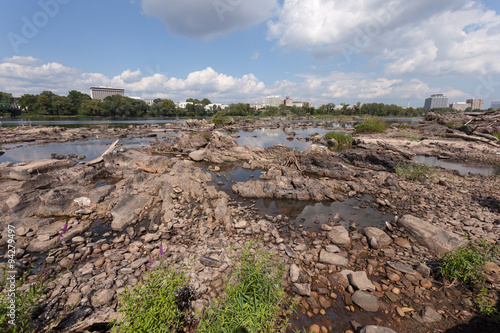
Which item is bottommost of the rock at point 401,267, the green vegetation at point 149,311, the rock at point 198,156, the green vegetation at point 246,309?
the rock at point 401,267

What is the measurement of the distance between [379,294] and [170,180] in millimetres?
9245

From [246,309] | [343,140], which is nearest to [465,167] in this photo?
[343,140]

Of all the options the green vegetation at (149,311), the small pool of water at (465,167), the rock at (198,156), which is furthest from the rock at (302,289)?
the small pool of water at (465,167)

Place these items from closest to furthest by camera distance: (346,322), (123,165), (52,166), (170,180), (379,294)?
1. (346,322)
2. (379,294)
3. (170,180)
4. (52,166)
5. (123,165)

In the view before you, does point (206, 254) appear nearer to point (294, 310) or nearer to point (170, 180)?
point (294, 310)

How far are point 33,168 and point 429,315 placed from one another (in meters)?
19.4

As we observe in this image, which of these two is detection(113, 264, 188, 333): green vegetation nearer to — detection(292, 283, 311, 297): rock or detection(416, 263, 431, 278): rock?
detection(292, 283, 311, 297): rock

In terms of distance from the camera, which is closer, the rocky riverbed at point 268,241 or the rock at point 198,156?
the rocky riverbed at point 268,241

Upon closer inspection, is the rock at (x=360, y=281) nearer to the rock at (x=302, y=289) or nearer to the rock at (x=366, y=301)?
the rock at (x=366, y=301)

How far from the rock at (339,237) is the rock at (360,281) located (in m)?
1.43

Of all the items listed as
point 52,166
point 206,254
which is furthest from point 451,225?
point 52,166

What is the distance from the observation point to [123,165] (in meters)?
14.5

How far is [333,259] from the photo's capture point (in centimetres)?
555

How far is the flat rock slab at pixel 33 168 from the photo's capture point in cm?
1154
